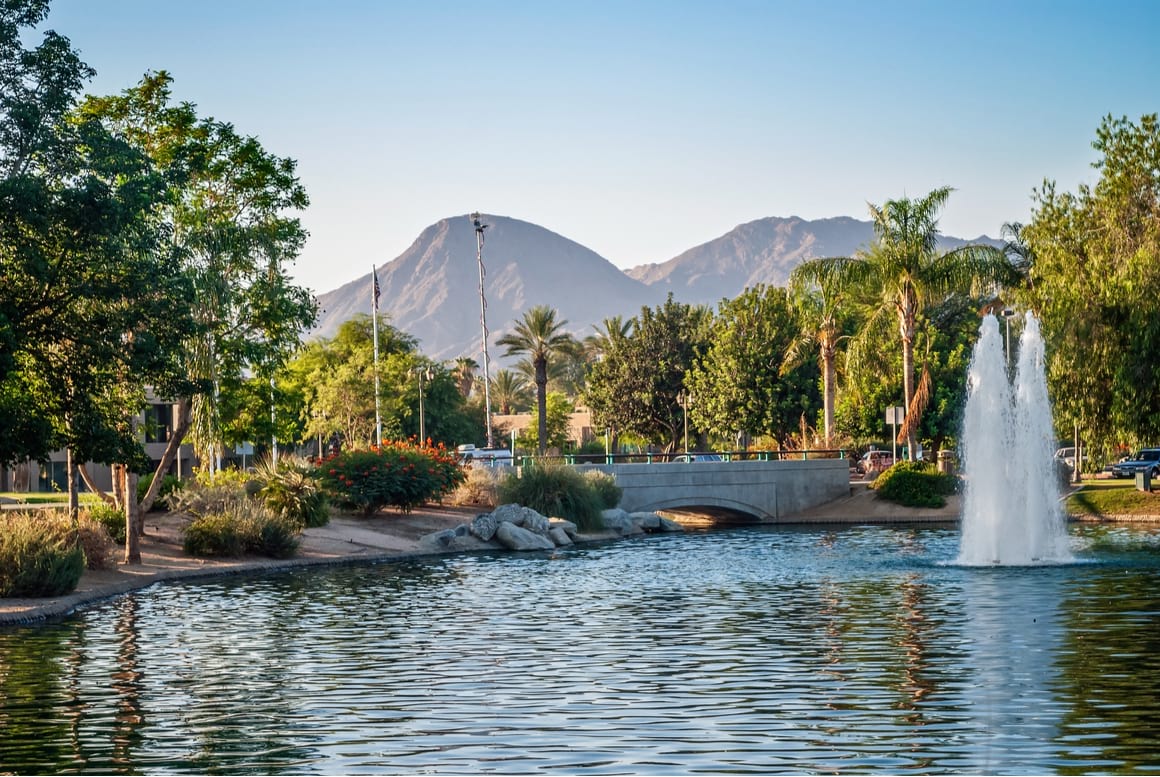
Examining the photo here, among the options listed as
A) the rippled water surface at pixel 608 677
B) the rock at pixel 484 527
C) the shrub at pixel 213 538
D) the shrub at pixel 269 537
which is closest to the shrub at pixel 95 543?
the shrub at pixel 213 538

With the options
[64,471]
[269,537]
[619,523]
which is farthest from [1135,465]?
[64,471]

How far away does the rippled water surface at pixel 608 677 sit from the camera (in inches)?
475

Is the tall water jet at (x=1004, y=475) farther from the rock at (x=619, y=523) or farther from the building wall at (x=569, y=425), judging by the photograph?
the building wall at (x=569, y=425)

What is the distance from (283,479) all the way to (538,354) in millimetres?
41247

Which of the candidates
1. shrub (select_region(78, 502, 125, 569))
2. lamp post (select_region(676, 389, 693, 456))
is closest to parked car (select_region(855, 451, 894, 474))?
lamp post (select_region(676, 389, 693, 456))

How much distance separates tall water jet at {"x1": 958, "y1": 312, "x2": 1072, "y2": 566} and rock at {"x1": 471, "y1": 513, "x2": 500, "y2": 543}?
15.3 meters

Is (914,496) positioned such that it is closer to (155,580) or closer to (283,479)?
(283,479)

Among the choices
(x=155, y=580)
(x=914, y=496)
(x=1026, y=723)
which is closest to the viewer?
(x=1026, y=723)

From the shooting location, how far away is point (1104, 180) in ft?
162

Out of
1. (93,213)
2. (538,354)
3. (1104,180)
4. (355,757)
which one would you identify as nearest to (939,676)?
(355,757)

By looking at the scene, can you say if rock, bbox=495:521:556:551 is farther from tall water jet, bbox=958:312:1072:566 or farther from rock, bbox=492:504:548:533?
tall water jet, bbox=958:312:1072:566

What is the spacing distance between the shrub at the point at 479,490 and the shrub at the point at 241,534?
14.8m

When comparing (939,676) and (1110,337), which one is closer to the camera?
(939,676)

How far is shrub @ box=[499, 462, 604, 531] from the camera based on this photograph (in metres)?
48.4
